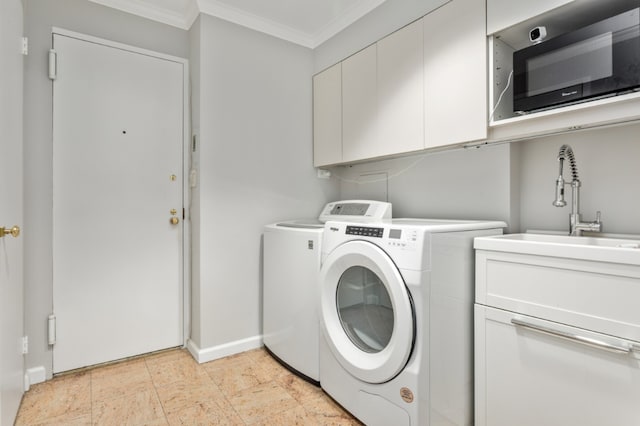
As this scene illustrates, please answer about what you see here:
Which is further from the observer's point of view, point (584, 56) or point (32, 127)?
point (32, 127)

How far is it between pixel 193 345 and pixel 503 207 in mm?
2116

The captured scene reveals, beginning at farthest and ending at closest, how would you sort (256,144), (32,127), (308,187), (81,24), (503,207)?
(308,187) < (256,144) < (81,24) < (32,127) < (503,207)

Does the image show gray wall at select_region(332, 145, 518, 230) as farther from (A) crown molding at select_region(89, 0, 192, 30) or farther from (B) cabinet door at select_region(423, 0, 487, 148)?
(A) crown molding at select_region(89, 0, 192, 30)

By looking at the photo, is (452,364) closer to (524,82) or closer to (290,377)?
(290,377)

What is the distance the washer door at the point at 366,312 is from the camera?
137 centimetres

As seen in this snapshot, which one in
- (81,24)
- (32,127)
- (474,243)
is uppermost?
(81,24)

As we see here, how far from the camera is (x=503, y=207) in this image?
68.0 inches

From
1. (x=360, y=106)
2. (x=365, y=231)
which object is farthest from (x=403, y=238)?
(x=360, y=106)

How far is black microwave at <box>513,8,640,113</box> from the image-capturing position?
1.14 metres

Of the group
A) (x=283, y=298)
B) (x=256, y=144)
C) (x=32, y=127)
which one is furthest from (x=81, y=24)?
(x=283, y=298)

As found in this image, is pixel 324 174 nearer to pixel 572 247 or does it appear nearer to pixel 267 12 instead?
pixel 267 12

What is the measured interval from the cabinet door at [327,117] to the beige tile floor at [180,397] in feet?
5.03

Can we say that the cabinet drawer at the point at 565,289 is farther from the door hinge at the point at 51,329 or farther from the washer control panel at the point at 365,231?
the door hinge at the point at 51,329

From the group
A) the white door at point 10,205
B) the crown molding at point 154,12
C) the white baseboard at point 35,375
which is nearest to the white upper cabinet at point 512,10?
the crown molding at point 154,12
